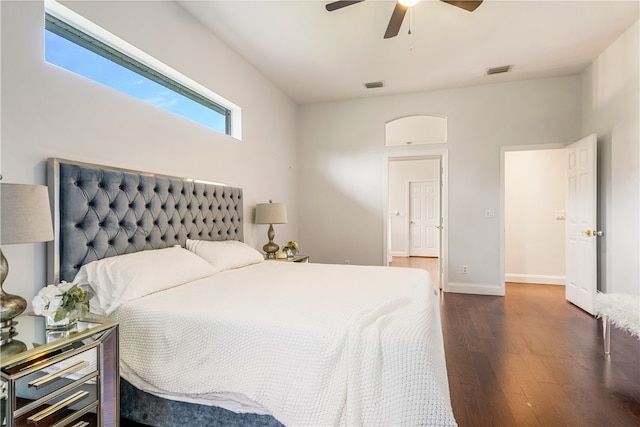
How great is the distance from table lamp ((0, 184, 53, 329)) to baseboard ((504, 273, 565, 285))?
18.6ft

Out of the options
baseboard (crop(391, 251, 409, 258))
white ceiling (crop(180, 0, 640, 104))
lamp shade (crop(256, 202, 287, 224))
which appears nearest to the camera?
white ceiling (crop(180, 0, 640, 104))

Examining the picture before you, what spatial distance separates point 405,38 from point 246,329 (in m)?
3.01

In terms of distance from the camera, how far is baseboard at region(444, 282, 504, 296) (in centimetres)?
417

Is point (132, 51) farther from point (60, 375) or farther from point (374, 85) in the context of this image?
point (374, 85)

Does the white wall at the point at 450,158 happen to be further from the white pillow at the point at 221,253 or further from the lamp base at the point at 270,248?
the white pillow at the point at 221,253

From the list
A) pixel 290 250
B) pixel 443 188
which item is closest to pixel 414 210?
pixel 443 188

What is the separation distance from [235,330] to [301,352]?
0.32 metres

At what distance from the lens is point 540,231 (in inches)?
193

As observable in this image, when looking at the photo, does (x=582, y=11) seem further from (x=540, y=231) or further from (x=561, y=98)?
(x=540, y=231)

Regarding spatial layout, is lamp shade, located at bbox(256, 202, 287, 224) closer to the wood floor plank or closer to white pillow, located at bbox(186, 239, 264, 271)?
white pillow, located at bbox(186, 239, 264, 271)

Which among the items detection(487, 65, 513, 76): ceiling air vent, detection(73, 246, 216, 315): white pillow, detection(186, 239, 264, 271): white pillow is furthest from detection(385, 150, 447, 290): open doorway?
detection(73, 246, 216, 315): white pillow

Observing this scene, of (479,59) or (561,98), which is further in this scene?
(561,98)

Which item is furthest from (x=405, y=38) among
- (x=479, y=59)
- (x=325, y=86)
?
(x=325, y=86)

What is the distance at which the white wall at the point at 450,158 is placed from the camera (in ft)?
13.3
